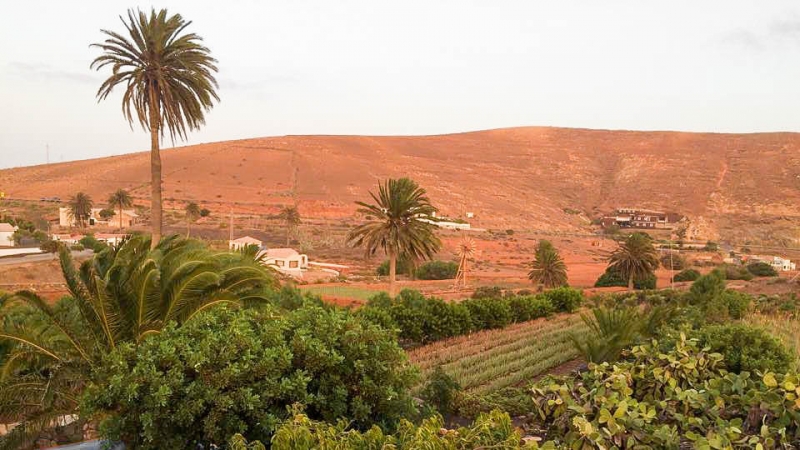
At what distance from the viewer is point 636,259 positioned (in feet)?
116

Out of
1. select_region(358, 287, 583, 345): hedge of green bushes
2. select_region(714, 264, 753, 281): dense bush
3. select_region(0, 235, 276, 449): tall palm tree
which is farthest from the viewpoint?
select_region(714, 264, 753, 281): dense bush

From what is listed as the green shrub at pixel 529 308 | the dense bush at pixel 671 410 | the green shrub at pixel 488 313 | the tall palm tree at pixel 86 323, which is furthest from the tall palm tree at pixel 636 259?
the dense bush at pixel 671 410

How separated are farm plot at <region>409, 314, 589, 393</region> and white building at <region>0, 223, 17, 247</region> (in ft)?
123

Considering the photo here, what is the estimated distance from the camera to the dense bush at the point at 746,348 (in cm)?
791

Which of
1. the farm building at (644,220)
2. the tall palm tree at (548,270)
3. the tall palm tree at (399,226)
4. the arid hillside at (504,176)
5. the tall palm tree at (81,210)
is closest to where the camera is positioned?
the tall palm tree at (399,226)

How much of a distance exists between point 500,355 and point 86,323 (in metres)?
8.83

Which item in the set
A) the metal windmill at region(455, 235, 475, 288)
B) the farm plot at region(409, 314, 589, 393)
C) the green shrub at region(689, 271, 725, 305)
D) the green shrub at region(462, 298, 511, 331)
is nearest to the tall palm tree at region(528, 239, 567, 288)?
the metal windmill at region(455, 235, 475, 288)

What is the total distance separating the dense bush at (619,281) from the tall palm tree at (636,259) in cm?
153

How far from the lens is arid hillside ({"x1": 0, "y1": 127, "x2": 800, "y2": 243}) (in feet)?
264

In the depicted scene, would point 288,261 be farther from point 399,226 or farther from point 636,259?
point 636,259

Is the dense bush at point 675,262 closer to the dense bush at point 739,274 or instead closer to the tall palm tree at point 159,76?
the dense bush at point 739,274

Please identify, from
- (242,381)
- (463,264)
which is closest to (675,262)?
(463,264)

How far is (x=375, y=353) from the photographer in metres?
5.70

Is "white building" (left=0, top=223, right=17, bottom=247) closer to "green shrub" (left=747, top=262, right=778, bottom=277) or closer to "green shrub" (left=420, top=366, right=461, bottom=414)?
"green shrub" (left=420, top=366, right=461, bottom=414)
